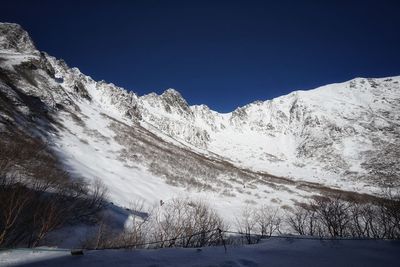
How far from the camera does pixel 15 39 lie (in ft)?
228

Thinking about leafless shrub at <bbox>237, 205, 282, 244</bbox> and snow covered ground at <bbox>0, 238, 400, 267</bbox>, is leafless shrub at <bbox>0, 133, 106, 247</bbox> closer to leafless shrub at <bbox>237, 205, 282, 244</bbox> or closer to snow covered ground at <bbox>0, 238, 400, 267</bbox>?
snow covered ground at <bbox>0, 238, 400, 267</bbox>

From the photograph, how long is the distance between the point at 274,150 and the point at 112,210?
84266 millimetres

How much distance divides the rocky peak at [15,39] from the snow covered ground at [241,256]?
76.4m

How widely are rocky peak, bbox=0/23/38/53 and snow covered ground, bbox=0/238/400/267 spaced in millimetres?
76354

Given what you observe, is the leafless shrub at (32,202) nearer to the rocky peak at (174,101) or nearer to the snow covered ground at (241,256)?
the snow covered ground at (241,256)

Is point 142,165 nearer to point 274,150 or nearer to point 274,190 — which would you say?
point 274,190

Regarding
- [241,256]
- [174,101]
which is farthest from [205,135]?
[241,256]

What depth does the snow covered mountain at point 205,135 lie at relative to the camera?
35034mm

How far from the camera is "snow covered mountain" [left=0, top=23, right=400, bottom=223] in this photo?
115 ft

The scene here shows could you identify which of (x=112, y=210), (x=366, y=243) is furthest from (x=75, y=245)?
(x=366, y=243)

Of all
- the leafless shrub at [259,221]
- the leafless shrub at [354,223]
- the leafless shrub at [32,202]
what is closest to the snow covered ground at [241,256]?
the leafless shrub at [32,202]

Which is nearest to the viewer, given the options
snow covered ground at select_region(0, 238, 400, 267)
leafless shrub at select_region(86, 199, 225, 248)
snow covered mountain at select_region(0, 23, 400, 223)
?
snow covered ground at select_region(0, 238, 400, 267)

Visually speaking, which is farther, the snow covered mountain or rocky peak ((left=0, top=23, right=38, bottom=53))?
rocky peak ((left=0, top=23, right=38, bottom=53))

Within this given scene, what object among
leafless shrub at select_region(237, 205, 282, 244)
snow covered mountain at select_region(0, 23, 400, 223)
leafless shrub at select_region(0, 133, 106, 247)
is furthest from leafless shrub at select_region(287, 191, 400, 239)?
leafless shrub at select_region(0, 133, 106, 247)
